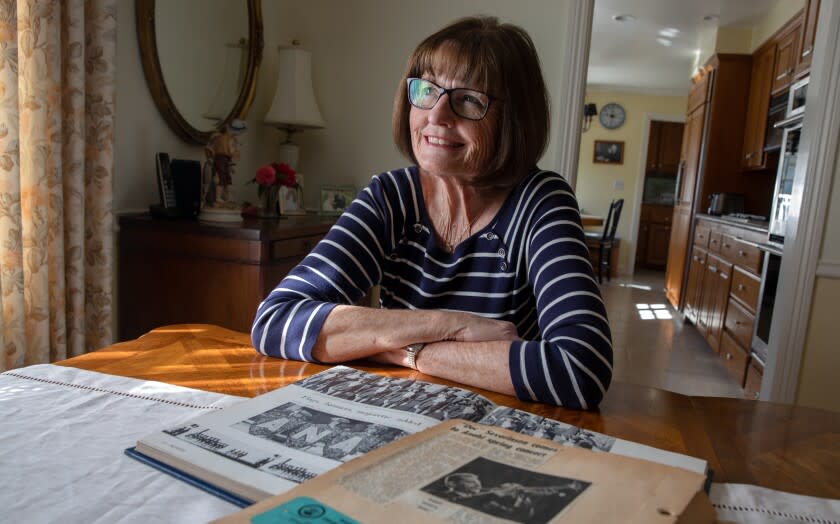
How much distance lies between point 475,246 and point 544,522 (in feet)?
2.69

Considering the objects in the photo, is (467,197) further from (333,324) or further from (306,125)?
(306,125)

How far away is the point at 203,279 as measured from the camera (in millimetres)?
1982

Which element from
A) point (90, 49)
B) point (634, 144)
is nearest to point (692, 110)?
point (634, 144)

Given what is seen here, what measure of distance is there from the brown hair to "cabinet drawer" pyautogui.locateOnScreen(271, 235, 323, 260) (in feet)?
3.26

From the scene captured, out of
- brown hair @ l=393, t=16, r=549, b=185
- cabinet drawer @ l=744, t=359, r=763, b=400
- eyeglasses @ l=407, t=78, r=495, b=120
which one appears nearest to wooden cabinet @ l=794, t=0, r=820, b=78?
cabinet drawer @ l=744, t=359, r=763, b=400

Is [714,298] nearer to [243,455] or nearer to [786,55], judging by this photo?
[786,55]

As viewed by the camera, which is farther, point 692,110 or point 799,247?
point 692,110

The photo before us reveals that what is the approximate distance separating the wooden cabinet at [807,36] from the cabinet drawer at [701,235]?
4.45 ft

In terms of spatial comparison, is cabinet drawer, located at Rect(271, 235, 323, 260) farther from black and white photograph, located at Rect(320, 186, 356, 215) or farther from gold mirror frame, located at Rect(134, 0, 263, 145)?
gold mirror frame, located at Rect(134, 0, 263, 145)

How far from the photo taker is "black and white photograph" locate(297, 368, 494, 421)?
642mm

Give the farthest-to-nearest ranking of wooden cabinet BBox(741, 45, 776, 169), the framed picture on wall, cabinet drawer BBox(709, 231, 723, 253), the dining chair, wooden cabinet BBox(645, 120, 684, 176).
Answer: the framed picture on wall < wooden cabinet BBox(645, 120, 684, 176) < the dining chair < wooden cabinet BBox(741, 45, 776, 169) < cabinet drawer BBox(709, 231, 723, 253)

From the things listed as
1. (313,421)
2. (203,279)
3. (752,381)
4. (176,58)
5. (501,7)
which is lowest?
(752,381)

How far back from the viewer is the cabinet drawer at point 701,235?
4.33 m

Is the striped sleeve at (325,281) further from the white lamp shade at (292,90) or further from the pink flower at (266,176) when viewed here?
the white lamp shade at (292,90)
